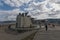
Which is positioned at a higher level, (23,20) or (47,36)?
(23,20)

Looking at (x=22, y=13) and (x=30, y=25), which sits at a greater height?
(x=22, y=13)

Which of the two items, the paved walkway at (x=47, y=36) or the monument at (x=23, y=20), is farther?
the monument at (x=23, y=20)

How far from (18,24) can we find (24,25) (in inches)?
48.3

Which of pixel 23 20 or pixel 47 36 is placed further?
pixel 23 20

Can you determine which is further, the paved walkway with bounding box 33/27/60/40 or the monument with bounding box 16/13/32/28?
the monument with bounding box 16/13/32/28

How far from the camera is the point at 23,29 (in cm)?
3406

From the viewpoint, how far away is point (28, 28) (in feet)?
113

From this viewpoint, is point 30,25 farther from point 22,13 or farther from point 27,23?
point 22,13

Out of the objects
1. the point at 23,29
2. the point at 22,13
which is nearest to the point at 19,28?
the point at 23,29

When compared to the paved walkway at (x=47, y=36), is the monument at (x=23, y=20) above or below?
above

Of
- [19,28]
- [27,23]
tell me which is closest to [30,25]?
[27,23]

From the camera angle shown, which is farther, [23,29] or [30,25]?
[30,25]

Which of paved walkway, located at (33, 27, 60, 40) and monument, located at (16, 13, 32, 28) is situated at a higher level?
monument, located at (16, 13, 32, 28)

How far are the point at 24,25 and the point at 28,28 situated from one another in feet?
4.82
